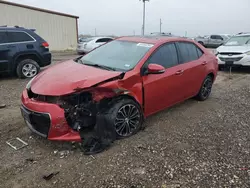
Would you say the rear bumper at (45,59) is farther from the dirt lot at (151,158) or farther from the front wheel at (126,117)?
the front wheel at (126,117)

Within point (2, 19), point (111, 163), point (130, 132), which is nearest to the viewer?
point (111, 163)

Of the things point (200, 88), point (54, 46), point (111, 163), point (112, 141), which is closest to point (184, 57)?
point (200, 88)

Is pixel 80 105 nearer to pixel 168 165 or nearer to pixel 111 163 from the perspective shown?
pixel 111 163

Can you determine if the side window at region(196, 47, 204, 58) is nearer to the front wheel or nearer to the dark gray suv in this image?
the front wheel

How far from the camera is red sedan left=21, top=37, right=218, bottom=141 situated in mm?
3129

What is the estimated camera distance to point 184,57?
4.64 m

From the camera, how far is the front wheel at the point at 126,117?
11.1ft

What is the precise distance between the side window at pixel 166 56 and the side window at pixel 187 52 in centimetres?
23

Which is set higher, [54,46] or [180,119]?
[54,46]

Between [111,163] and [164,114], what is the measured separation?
199 centimetres

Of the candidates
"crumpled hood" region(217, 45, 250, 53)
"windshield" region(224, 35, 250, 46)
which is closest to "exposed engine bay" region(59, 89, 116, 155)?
"crumpled hood" region(217, 45, 250, 53)

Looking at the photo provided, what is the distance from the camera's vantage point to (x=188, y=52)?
4.82 metres

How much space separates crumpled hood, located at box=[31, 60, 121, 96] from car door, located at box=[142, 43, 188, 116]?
655 mm

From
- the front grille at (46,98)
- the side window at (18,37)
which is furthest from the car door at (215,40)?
the front grille at (46,98)
